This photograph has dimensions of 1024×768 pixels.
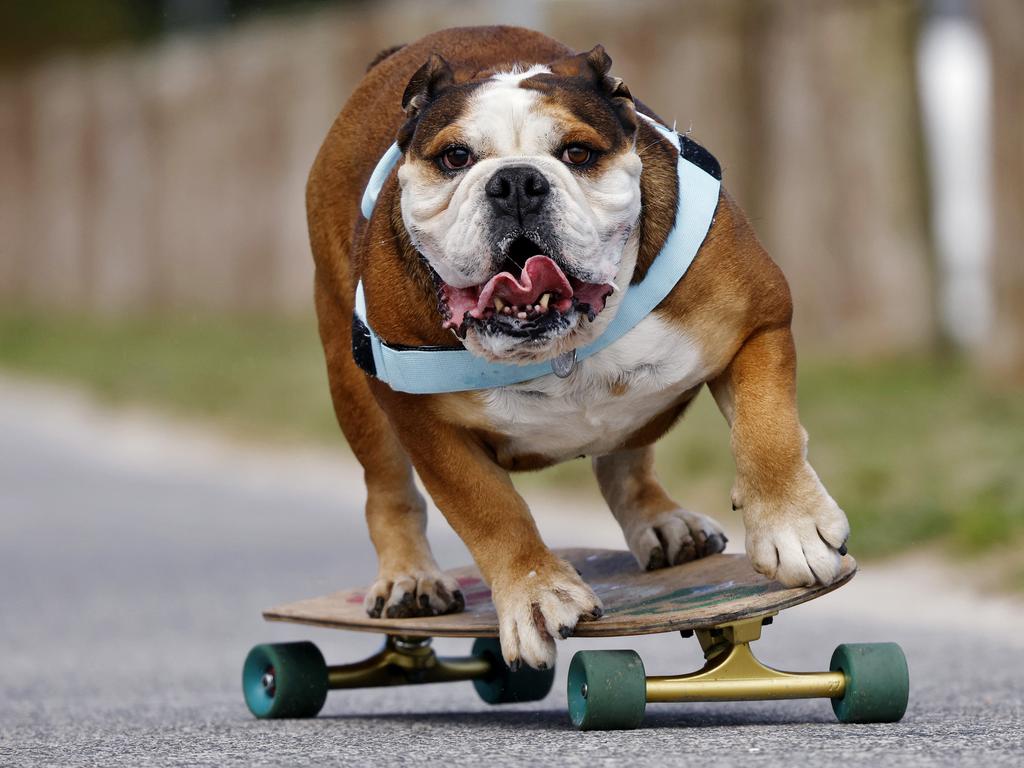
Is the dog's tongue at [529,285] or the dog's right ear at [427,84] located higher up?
the dog's right ear at [427,84]

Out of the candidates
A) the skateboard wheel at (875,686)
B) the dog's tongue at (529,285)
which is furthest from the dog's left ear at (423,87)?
the skateboard wheel at (875,686)

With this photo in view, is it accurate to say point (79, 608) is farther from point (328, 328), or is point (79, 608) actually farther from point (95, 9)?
point (95, 9)

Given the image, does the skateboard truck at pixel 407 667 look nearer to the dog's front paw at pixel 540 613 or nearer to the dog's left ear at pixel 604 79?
the dog's front paw at pixel 540 613

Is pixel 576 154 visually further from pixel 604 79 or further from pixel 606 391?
pixel 606 391

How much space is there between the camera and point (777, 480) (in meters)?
4.26

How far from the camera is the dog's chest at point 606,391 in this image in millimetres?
4281

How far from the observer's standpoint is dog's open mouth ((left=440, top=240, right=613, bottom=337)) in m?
3.93

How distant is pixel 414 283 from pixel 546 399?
40 centimetres

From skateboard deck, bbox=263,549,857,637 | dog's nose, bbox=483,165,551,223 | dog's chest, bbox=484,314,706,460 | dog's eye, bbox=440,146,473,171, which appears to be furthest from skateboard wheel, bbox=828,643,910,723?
dog's eye, bbox=440,146,473,171

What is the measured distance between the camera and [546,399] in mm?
4352

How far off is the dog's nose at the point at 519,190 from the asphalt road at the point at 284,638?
110cm

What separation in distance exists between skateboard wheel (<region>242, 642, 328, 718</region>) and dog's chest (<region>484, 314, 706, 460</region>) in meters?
0.86

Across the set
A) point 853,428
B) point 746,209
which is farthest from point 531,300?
point 746,209

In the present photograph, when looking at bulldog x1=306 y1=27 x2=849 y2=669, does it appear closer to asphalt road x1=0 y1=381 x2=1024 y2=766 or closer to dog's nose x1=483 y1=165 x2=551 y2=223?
dog's nose x1=483 y1=165 x2=551 y2=223
